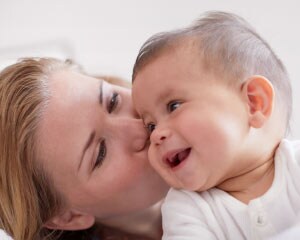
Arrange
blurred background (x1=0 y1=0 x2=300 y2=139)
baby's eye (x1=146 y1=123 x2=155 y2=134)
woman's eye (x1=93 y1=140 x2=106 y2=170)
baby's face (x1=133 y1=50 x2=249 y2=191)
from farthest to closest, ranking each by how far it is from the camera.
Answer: blurred background (x1=0 y1=0 x2=300 y2=139)
woman's eye (x1=93 y1=140 x2=106 y2=170)
baby's eye (x1=146 y1=123 x2=155 y2=134)
baby's face (x1=133 y1=50 x2=249 y2=191)

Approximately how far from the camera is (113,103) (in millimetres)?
1048

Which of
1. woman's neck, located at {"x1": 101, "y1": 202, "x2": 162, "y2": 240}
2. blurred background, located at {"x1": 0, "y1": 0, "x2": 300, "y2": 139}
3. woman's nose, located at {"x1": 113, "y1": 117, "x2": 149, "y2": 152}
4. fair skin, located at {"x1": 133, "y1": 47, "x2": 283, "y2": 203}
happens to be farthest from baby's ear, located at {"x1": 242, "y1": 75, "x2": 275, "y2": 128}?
blurred background, located at {"x1": 0, "y1": 0, "x2": 300, "y2": 139}

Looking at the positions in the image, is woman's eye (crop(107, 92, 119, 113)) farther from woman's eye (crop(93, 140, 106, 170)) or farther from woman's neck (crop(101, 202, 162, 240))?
woman's neck (crop(101, 202, 162, 240))

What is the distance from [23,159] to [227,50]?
0.46 metres

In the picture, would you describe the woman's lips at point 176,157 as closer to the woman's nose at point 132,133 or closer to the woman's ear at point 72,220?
the woman's nose at point 132,133

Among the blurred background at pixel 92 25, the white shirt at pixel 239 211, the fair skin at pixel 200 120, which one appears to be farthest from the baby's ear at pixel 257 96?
the blurred background at pixel 92 25

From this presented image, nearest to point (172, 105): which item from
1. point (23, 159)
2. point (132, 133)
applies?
point (132, 133)

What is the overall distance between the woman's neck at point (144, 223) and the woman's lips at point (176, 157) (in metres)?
0.30

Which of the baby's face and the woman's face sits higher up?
the baby's face

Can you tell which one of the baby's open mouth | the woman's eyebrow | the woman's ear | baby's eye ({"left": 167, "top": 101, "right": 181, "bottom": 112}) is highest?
baby's eye ({"left": 167, "top": 101, "right": 181, "bottom": 112})

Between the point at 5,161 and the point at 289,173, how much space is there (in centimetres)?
56

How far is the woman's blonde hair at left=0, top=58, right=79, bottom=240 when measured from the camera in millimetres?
990

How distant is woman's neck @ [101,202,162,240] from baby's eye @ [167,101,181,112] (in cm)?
34

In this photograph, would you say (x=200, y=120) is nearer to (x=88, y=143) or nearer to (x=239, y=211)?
(x=239, y=211)
